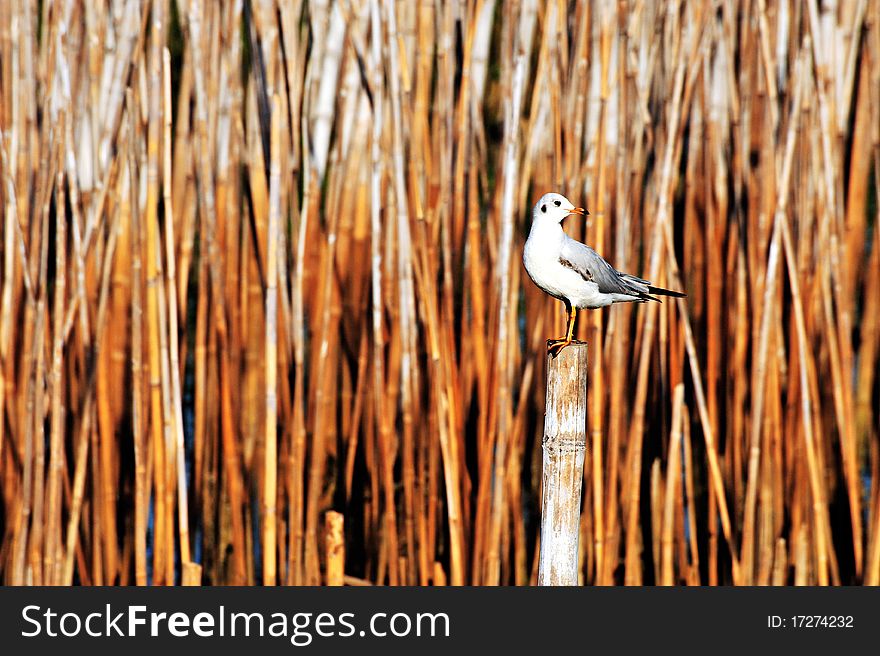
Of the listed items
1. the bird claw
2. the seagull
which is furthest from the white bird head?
the bird claw

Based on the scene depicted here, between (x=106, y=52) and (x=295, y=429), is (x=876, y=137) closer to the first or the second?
(x=295, y=429)

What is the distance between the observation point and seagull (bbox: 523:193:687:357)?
212cm

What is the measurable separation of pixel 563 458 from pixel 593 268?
1.33 ft

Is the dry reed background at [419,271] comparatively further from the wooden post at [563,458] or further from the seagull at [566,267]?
the wooden post at [563,458]

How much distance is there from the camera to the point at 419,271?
2506mm

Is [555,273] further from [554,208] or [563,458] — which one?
[563,458]

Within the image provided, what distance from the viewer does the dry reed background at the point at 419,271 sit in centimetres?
249

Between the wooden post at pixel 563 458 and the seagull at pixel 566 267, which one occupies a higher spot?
the seagull at pixel 566 267

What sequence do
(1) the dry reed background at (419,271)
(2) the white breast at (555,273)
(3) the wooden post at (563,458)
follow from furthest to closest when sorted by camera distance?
(1) the dry reed background at (419,271)
(2) the white breast at (555,273)
(3) the wooden post at (563,458)

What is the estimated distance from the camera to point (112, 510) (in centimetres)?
266

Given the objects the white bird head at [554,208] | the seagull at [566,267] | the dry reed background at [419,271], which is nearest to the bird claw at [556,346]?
the seagull at [566,267]

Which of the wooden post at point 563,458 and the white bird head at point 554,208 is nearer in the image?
the wooden post at point 563,458

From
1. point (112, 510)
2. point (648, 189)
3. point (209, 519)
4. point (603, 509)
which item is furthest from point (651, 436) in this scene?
point (112, 510)

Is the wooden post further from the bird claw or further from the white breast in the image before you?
the white breast
